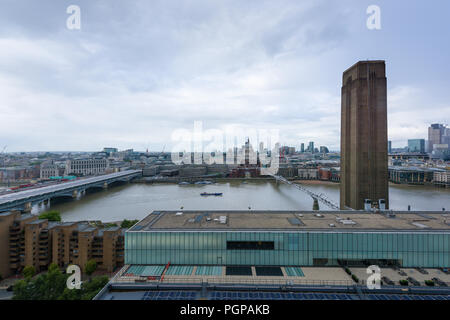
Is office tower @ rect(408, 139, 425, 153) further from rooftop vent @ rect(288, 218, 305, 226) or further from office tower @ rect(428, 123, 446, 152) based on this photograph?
rooftop vent @ rect(288, 218, 305, 226)

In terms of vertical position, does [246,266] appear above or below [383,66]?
below

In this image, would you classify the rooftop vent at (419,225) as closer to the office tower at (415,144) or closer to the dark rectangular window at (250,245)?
the dark rectangular window at (250,245)

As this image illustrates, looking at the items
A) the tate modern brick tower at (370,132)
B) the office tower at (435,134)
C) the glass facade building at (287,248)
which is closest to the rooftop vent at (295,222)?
the glass facade building at (287,248)

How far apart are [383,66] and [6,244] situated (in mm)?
15974

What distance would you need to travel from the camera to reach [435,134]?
78.0 m

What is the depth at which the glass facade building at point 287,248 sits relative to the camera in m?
5.25

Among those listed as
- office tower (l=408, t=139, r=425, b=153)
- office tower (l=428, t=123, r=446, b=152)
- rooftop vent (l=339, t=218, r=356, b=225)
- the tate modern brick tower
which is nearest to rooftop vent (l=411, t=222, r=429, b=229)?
rooftop vent (l=339, t=218, r=356, b=225)

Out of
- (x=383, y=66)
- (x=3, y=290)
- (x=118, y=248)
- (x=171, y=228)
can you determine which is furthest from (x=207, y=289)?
(x=383, y=66)

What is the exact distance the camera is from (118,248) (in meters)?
7.73

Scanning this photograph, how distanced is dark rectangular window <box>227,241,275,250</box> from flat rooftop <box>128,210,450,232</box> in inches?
13.1

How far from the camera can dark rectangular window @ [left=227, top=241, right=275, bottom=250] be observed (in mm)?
5422

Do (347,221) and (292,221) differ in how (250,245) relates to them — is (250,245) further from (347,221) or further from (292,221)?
(347,221)
